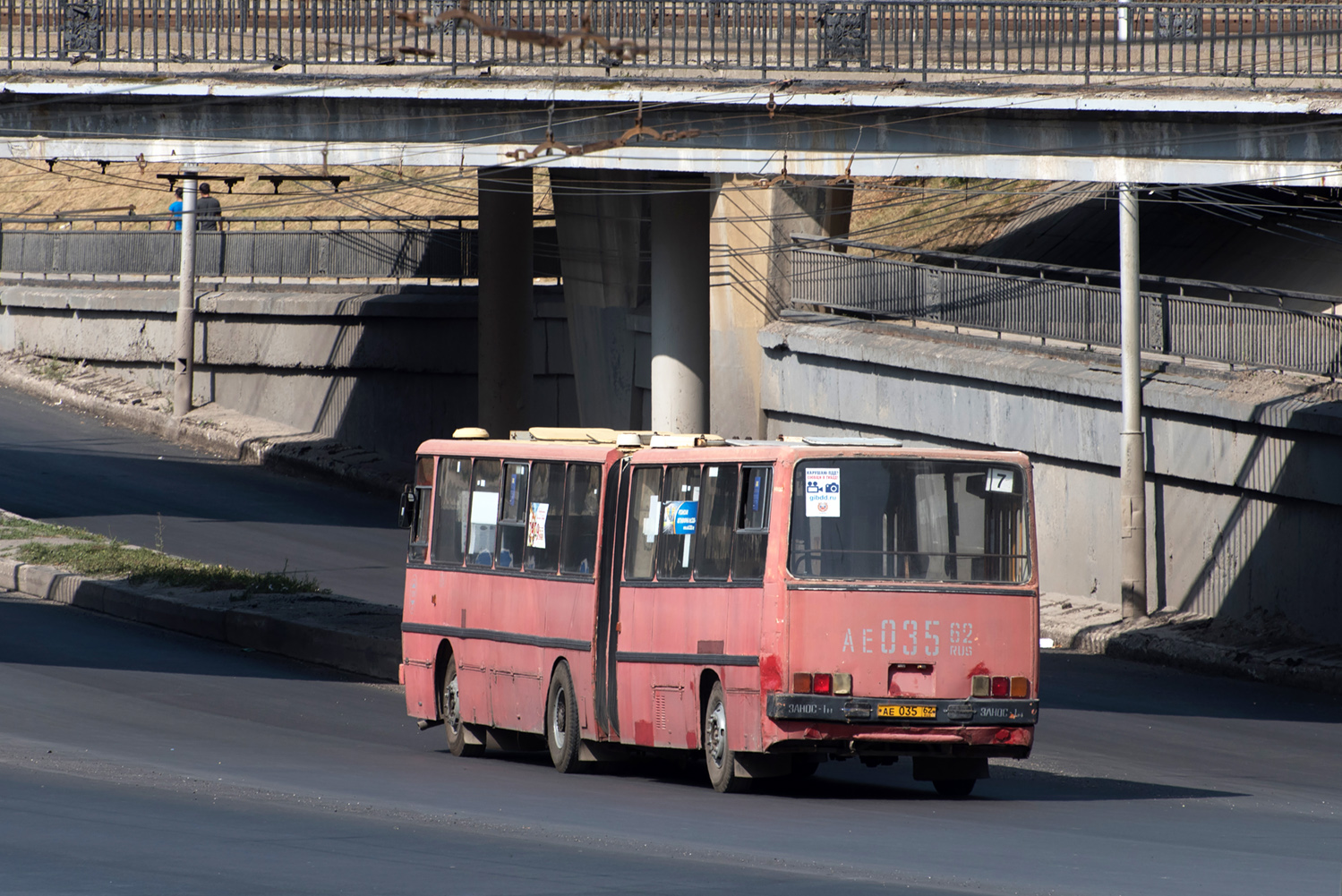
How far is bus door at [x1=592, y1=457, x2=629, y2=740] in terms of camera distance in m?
15.6

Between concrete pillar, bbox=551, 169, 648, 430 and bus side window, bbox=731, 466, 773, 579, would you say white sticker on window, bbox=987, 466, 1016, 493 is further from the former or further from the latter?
concrete pillar, bbox=551, 169, 648, 430

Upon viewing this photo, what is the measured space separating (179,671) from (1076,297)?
575 inches

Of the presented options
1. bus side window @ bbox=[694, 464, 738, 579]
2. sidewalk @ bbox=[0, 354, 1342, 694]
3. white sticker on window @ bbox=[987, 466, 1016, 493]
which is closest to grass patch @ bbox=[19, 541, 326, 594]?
sidewalk @ bbox=[0, 354, 1342, 694]

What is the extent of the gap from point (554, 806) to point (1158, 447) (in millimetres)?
15386

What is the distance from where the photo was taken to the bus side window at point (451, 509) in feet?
58.8

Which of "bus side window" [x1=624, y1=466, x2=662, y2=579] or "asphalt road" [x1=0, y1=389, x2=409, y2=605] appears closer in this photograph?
"bus side window" [x1=624, y1=466, x2=662, y2=579]

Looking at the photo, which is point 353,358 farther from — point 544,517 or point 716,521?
point 716,521

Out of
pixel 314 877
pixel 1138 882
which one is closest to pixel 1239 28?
pixel 1138 882

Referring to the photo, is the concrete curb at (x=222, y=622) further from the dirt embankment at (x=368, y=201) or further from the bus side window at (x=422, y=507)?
the dirt embankment at (x=368, y=201)

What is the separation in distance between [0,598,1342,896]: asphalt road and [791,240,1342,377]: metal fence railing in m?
5.21

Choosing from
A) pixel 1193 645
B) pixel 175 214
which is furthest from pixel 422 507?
pixel 175 214

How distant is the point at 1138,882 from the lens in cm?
940

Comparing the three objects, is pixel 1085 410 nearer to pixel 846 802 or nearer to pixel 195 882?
pixel 846 802

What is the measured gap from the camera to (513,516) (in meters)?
Result: 17.1
